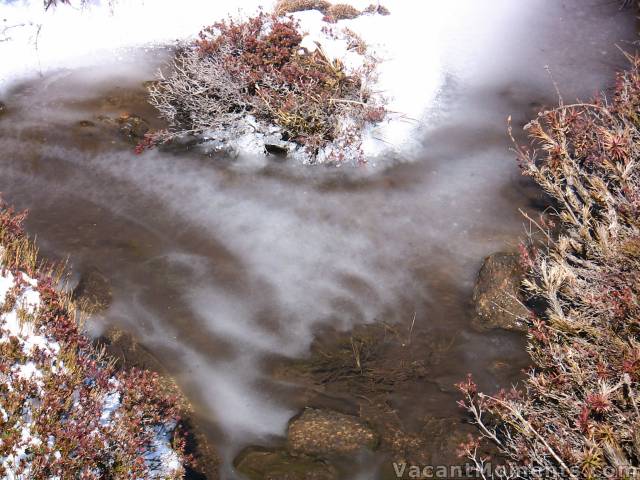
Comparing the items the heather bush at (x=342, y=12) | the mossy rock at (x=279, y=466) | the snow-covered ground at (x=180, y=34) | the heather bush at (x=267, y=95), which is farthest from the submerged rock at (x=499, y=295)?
the heather bush at (x=342, y=12)

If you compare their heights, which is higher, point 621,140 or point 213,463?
point 621,140

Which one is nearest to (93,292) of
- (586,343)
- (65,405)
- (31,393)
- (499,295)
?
(31,393)

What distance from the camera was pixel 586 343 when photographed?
5.43 meters

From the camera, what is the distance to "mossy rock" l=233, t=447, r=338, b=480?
218 inches

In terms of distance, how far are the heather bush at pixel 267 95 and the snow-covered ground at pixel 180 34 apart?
84cm

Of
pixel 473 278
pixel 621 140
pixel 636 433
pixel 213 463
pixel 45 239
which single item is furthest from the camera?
pixel 45 239

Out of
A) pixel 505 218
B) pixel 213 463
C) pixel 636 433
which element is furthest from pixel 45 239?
pixel 636 433

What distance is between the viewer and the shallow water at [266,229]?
6660 millimetres

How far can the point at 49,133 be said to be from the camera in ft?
33.2

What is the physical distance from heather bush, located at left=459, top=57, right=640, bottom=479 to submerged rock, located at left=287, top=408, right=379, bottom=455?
1.16m

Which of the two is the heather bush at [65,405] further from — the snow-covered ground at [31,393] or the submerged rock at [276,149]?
the submerged rock at [276,149]

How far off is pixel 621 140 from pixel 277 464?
560 cm

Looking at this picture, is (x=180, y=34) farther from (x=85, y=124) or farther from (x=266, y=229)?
(x=266, y=229)

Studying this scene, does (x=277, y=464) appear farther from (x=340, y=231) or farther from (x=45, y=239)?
(x=45, y=239)
